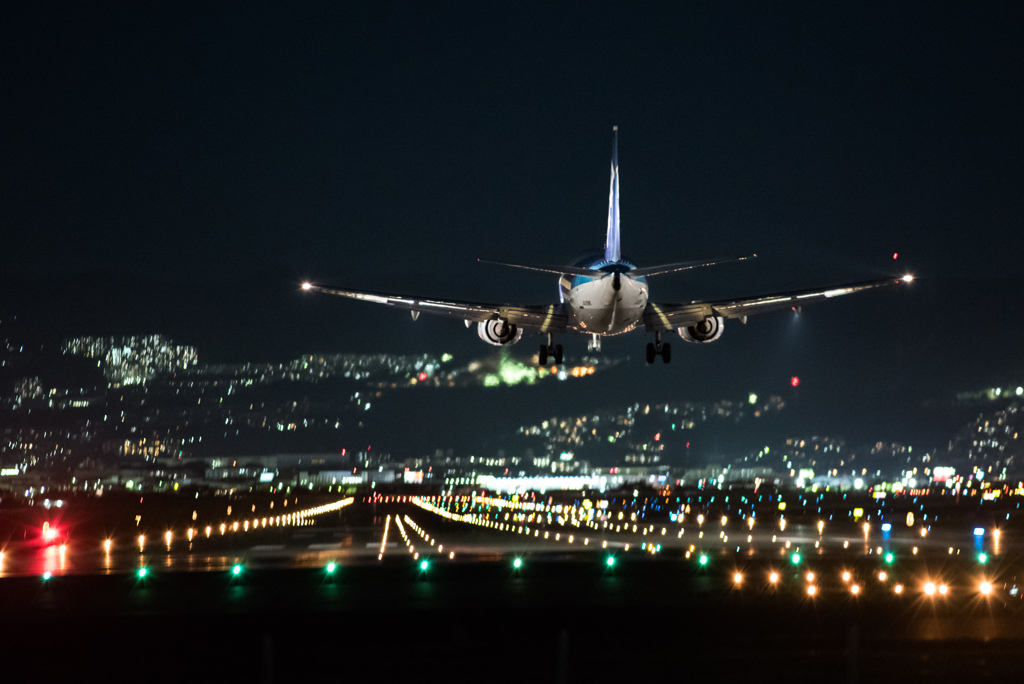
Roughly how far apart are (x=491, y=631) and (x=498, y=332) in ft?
74.5

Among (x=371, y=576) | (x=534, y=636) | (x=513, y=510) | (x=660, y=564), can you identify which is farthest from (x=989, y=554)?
(x=513, y=510)

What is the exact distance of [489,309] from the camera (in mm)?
45938

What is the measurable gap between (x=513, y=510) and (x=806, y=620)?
78.4 meters

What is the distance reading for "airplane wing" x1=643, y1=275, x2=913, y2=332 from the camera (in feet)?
146

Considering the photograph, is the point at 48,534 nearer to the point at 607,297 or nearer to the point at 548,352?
the point at 548,352

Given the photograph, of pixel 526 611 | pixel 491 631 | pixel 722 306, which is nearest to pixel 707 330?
pixel 722 306

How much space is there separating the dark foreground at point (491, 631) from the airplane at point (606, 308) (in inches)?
393

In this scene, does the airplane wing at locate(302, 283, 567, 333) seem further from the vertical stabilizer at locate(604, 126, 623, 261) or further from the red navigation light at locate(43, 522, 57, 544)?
the red navigation light at locate(43, 522, 57, 544)

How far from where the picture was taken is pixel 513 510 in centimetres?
10369

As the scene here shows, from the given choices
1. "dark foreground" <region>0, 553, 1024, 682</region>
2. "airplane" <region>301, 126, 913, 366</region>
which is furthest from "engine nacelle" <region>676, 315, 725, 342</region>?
"dark foreground" <region>0, 553, 1024, 682</region>

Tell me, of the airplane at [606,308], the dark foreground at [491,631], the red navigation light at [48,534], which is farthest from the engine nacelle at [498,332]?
the red navigation light at [48,534]

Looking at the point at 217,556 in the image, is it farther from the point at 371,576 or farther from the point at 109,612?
the point at 109,612

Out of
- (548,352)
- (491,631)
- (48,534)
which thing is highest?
(548,352)

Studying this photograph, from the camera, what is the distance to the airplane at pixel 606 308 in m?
39.8
